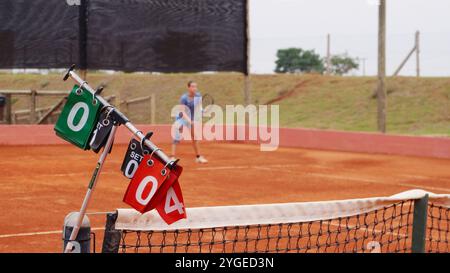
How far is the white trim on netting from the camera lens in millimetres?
4512

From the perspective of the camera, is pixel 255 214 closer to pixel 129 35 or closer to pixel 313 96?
pixel 129 35

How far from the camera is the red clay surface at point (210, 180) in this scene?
350 inches

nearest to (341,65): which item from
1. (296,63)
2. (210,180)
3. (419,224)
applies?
(296,63)

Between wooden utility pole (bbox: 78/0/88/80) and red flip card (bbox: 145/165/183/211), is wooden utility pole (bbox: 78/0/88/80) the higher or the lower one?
the higher one

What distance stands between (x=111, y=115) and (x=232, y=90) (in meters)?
31.8

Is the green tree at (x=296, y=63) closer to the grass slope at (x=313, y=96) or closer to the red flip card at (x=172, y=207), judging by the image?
the grass slope at (x=313, y=96)

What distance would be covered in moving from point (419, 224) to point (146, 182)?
2.21m

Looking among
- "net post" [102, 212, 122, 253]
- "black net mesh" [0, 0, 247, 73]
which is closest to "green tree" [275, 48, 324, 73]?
"black net mesh" [0, 0, 247, 73]

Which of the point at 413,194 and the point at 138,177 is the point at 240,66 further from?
the point at 138,177

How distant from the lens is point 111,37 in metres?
20.1

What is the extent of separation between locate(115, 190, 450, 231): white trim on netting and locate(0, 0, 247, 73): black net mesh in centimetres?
1506

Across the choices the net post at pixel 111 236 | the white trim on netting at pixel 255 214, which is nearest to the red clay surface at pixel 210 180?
the white trim on netting at pixel 255 214

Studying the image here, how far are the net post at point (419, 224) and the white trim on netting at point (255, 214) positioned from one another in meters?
0.06

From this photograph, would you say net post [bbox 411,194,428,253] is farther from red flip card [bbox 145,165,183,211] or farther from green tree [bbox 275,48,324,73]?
green tree [bbox 275,48,324,73]
